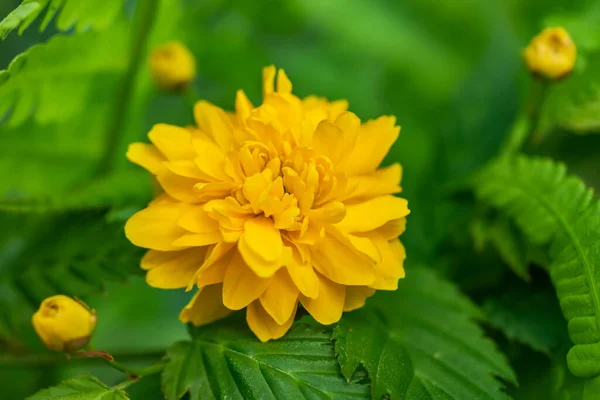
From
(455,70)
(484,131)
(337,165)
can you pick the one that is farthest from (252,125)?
(455,70)

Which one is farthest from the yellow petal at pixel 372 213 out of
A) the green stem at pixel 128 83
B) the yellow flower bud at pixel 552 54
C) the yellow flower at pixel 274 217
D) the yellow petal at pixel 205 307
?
the green stem at pixel 128 83

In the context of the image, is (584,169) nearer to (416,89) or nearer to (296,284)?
(416,89)

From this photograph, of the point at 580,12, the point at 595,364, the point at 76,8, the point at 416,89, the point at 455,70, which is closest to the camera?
the point at 595,364

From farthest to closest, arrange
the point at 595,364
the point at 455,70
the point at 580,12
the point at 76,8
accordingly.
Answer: the point at 455,70, the point at 580,12, the point at 76,8, the point at 595,364

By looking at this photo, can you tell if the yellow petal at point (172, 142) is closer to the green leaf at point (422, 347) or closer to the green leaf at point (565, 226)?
the green leaf at point (422, 347)

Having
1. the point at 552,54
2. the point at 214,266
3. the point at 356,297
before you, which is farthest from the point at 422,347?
the point at 552,54
